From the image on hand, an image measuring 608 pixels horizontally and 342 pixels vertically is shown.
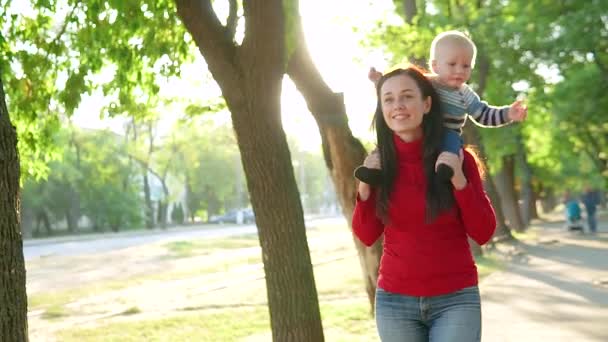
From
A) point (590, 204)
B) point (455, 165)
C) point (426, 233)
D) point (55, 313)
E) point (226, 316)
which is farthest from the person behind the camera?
Answer: point (590, 204)

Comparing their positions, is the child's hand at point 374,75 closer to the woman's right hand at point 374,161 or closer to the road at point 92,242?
the woman's right hand at point 374,161

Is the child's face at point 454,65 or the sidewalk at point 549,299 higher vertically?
the child's face at point 454,65

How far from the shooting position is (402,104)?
270 centimetres

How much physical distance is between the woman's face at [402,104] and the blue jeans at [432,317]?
0.62m

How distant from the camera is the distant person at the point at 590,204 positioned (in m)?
25.1

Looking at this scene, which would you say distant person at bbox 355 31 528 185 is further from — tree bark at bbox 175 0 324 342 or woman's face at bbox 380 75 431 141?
tree bark at bbox 175 0 324 342

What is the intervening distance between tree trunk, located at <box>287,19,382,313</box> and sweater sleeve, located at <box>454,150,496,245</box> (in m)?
5.75

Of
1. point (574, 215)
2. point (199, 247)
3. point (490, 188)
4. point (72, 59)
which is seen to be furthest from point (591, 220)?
point (72, 59)

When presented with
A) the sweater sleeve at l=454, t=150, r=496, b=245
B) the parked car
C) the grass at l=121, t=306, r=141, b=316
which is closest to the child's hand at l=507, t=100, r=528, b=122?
the sweater sleeve at l=454, t=150, r=496, b=245

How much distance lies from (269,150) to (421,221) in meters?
3.03

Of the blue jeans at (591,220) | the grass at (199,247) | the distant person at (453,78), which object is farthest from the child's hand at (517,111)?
the blue jeans at (591,220)

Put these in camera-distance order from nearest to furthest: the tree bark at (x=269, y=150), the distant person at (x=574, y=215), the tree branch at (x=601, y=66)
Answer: the tree bark at (x=269, y=150), the tree branch at (x=601, y=66), the distant person at (x=574, y=215)

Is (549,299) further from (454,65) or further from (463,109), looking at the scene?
(454,65)

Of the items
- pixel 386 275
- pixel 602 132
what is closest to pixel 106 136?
pixel 602 132
